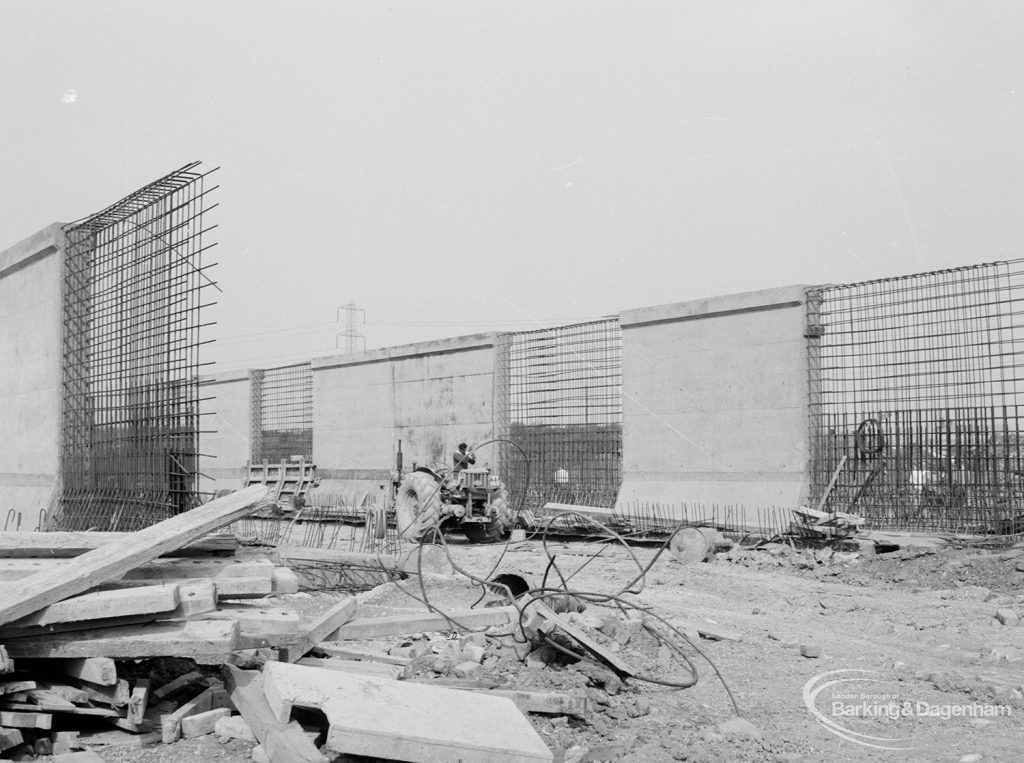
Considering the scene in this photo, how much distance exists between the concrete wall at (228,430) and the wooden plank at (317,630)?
18778mm

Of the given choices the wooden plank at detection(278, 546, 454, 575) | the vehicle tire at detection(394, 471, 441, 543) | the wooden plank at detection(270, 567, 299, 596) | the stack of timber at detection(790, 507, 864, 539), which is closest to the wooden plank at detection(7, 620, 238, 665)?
the wooden plank at detection(270, 567, 299, 596)

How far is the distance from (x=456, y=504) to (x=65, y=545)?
758 cm

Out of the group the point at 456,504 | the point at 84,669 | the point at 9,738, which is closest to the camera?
the point at 9,738

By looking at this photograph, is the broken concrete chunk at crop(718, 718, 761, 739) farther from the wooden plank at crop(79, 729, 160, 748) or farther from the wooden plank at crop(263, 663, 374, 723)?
the wooden plank at crop(79, 729, 160, 748)

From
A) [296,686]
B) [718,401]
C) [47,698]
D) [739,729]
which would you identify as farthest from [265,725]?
[718,401]

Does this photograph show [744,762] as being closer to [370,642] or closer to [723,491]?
[370,642]

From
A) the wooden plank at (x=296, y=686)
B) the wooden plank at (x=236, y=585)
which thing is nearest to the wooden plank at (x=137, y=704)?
the wooden plank at (x=296, y=686)

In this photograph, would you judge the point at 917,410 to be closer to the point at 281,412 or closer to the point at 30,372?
the point at 30,372

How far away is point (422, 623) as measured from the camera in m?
5.97

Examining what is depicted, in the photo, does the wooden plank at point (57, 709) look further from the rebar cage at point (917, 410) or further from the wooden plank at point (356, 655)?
the rebar cage at point (917, 410)

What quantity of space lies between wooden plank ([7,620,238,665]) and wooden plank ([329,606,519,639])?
1407 millimetres

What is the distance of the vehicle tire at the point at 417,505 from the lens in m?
12.4

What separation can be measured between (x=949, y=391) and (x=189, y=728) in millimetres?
9765

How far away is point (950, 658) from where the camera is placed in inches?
244
